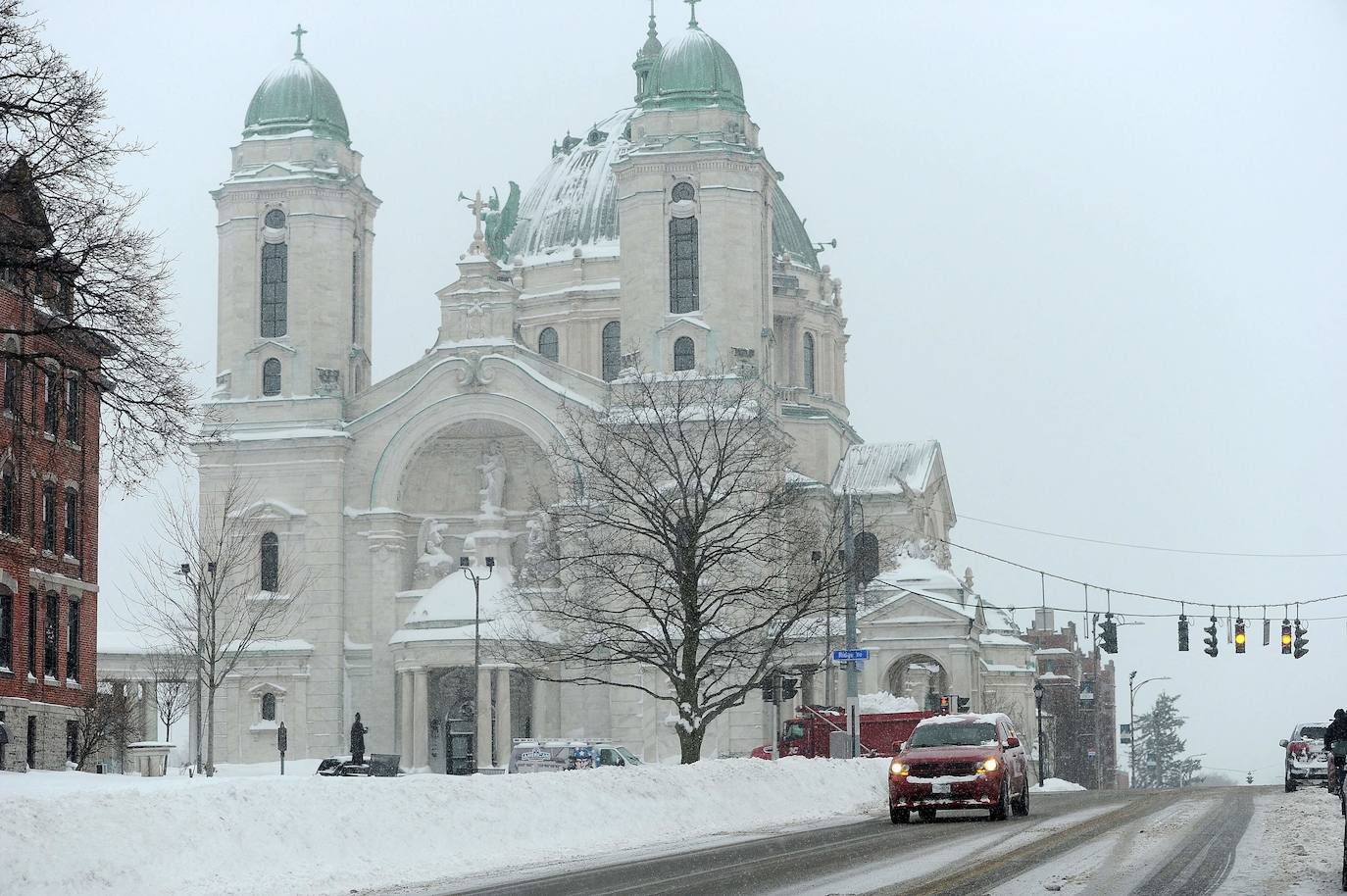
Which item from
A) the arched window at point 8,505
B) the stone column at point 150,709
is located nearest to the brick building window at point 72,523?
the arched window at point 8,505

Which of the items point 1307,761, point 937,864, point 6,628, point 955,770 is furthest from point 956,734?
point 6,628

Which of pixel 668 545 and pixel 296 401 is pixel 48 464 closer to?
pixel 668 545

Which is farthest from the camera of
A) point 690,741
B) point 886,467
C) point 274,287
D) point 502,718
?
point 886,467

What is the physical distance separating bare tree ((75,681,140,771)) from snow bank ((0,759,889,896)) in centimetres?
2175

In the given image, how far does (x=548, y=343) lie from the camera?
97750mm

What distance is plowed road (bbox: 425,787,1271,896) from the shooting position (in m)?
19.2

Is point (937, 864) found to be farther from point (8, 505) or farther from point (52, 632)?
point (52, 632)

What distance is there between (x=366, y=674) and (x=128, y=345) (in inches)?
2082

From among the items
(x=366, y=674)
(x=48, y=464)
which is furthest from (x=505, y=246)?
(x=48, y=464)

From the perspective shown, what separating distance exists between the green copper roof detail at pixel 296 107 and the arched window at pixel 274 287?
4877 mm

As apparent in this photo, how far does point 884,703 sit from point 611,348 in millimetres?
26601

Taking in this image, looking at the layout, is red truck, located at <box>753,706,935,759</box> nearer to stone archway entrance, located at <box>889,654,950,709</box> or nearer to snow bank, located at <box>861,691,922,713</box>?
snow bank, located at <box>861,691,922,713</box>

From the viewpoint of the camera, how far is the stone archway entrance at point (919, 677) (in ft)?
262

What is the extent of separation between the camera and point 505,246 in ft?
335
